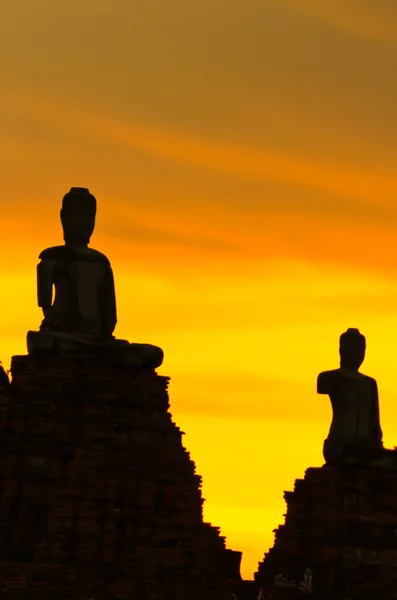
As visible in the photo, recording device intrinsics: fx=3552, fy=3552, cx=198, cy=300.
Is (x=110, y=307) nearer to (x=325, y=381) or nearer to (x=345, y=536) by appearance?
(x=325, y=381)

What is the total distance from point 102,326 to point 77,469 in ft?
13.2

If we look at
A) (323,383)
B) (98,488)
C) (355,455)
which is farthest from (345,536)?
(98,488)

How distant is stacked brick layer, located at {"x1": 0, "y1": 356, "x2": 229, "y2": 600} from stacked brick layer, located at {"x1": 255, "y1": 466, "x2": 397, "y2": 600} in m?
4.30

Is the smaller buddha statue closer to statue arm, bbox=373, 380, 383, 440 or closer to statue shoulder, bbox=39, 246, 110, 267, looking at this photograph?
statue arm, bbox=373, 380, 383, 440

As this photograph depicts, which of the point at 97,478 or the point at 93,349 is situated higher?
the point at 93,349

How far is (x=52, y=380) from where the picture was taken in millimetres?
76750

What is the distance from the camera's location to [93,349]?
7738 cm

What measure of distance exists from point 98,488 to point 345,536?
7.75 m

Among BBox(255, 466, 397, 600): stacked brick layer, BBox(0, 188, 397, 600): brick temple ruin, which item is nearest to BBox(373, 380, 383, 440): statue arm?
BBox(255, 466, 397, 600): stacked brick layer

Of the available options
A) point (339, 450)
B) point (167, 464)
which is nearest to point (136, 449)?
point (167, 464)

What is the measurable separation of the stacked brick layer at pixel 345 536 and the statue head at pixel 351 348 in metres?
2.56

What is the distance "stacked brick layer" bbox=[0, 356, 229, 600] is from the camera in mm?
A: 75188

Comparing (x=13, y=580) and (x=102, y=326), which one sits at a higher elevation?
(x=102, y=326)

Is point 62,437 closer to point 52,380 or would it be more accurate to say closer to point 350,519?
point 52,380
